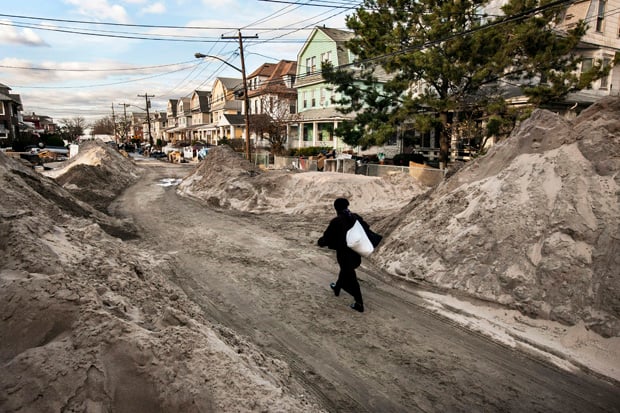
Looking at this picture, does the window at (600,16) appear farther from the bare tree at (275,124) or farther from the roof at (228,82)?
the roof at (228,82)

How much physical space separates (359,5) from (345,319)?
16912 mm

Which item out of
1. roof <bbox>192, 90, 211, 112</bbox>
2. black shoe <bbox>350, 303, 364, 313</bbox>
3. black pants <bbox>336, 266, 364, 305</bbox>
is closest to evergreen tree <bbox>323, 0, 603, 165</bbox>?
black pants <bbox>336, 266, 364, 305</bbox>

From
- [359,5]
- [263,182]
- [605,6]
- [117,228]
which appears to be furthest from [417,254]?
[605,6]

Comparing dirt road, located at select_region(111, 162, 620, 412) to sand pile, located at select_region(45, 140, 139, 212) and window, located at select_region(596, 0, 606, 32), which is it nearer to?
sand pile, located at select_region(45, 140, 139, 212)

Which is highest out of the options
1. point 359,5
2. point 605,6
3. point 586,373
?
point 605,6

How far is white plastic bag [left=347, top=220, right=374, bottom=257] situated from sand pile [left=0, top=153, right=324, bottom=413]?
219 centimetres

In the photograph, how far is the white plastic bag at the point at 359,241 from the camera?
240 inches

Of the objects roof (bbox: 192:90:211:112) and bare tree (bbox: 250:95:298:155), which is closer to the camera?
bare tree (bbox: 250:95:298:155)

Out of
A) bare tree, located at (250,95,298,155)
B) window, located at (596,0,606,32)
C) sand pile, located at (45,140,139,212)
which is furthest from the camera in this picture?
A: bare tree, located at (250,95,298,155)

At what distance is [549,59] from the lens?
631 inches

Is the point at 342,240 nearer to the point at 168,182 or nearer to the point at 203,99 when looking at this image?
the point at 168,182

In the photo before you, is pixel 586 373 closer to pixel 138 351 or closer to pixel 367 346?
pixel 367 346

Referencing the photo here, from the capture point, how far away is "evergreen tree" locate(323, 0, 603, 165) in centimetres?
1579

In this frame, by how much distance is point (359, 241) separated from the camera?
6090mm
